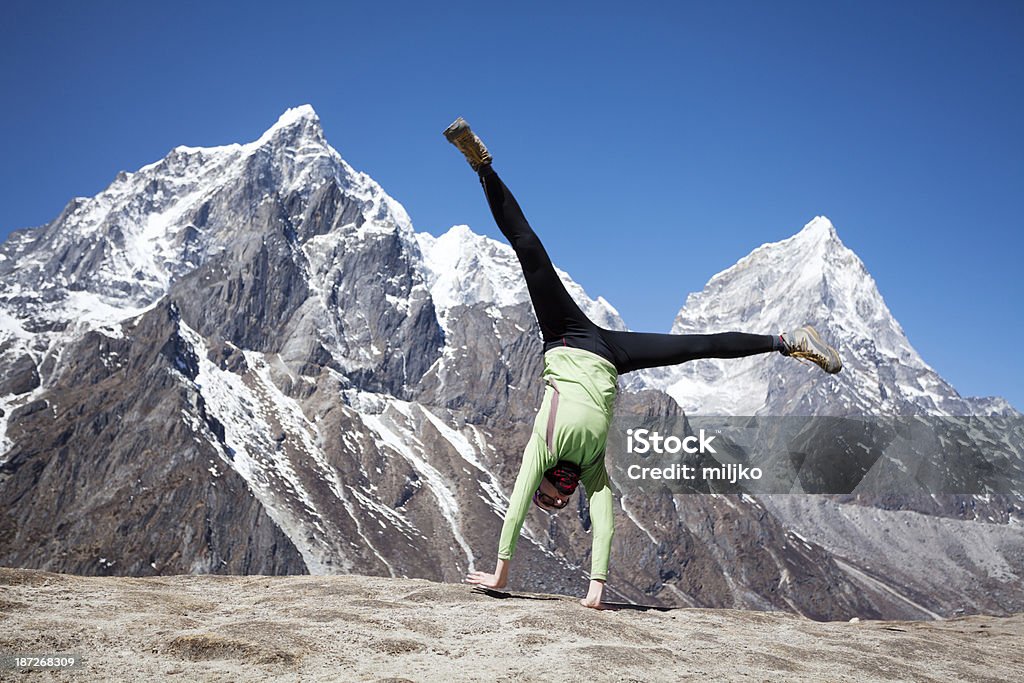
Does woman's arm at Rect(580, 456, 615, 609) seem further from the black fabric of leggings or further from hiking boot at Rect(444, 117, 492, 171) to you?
hiking boot at Rect(444, 117, 492, 171)

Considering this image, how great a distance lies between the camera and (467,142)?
13.0 meters

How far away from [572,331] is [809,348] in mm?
4541

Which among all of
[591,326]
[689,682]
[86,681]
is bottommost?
[86,681]

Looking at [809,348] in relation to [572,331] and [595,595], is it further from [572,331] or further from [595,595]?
[595,595]

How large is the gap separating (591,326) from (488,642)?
5.10 metres

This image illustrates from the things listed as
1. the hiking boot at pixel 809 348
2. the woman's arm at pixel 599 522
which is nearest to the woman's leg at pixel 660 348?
the hiking boot at pixel 809 348

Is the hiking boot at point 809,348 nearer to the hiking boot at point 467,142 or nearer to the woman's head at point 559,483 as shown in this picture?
Result: the woman's head at point 559,483

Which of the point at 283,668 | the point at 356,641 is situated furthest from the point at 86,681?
the point at 356,641

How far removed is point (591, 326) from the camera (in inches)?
545

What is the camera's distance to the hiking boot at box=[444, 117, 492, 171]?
42.5 ft

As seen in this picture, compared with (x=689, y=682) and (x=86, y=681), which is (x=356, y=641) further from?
(x=689, y=682)

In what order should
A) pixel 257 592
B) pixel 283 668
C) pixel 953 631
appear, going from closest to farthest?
pixel 283 668 → pixel 257 592 → pixel 953 631

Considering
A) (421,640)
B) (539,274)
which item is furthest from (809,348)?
(421,640)

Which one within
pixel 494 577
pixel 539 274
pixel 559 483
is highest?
pixel 539 274
